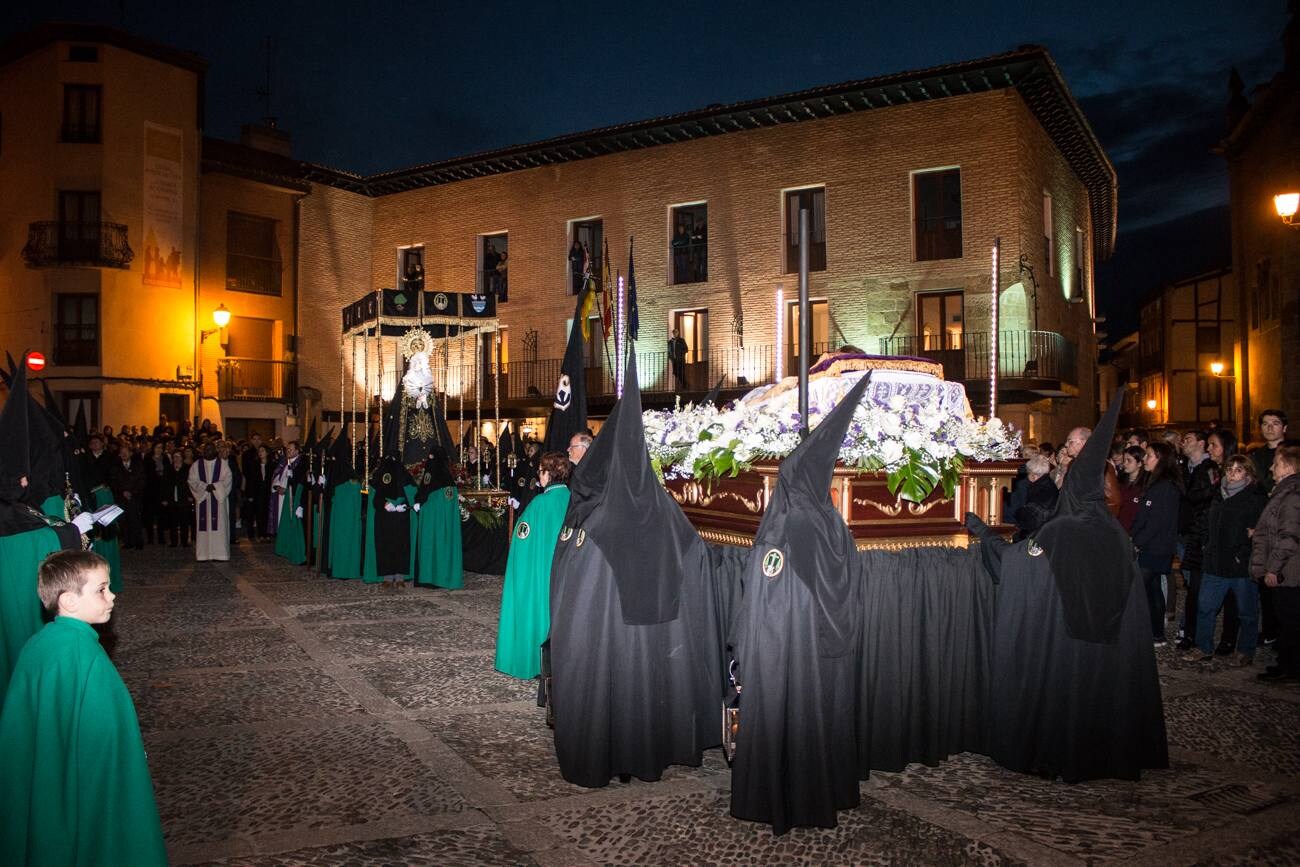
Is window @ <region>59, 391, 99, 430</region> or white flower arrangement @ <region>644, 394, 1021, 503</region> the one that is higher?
window @ <region>59, 391, 99, 430</region>

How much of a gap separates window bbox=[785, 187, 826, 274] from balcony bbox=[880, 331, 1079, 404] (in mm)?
3216

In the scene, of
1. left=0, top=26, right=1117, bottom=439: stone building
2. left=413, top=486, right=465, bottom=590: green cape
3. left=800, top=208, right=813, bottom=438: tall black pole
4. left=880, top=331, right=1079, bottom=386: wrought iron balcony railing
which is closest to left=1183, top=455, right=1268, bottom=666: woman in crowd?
left=800, top=208, right=813, bottom=438: tall black pole

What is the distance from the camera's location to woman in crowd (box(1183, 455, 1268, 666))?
314 inches

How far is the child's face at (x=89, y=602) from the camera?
10.5ft

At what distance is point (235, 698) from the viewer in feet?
22.7

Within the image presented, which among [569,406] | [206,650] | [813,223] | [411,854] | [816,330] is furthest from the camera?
[816,330]

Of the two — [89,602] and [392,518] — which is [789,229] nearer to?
[392,518]

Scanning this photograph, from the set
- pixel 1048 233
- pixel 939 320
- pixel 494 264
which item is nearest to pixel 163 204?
pixel 494 264

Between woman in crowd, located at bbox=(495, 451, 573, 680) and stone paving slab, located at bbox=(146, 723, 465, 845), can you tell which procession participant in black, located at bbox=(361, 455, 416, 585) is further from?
stone paving slab, located at bbox=(146, 723, 465, 845)

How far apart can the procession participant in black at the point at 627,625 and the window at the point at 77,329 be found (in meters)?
23.8

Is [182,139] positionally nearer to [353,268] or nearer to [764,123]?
[353,268]

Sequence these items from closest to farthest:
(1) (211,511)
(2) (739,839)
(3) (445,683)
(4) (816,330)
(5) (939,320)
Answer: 1. (2) (739,839)
2. (3) (445,683)
3. (1) (211,511)
4. (5) (939,320)
5. (4) (816,330)

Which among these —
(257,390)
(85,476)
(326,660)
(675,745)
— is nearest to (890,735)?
(675,745)

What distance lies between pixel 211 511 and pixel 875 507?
12860 mm
